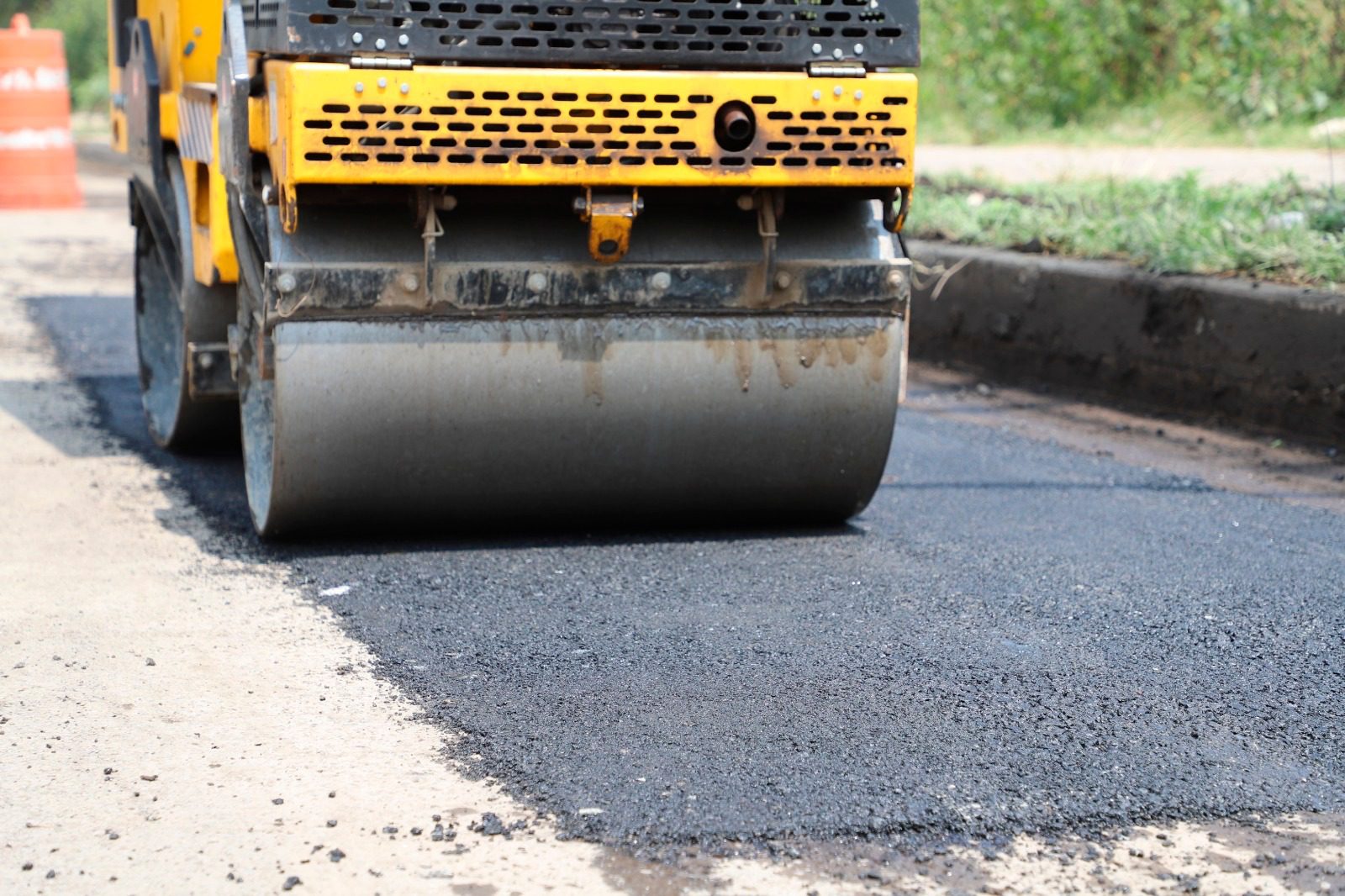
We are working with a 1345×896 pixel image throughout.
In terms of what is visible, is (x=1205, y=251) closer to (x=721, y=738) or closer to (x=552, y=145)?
(x=552, y=145)

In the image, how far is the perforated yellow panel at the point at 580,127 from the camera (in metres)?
3.92

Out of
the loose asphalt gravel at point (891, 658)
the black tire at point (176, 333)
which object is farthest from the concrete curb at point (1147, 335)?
the black tire at point (176, 333)

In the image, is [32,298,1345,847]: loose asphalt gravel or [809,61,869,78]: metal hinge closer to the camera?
[32,298,1345,847]: loose asphalt gravel

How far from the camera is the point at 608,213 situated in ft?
13.6

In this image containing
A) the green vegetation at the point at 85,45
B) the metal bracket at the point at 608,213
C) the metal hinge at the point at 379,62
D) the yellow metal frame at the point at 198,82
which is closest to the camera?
the metal hinge at the point at 379,62

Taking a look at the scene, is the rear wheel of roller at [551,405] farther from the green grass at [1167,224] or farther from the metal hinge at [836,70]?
→ the green grass at [1167,224]

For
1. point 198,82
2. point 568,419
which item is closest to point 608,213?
point 568,419

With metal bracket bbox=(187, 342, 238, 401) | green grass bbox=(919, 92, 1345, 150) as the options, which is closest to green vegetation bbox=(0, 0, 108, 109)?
green grass bbox=(919, 92, 1345, 150)

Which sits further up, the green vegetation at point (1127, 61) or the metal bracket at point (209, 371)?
the green vegetation at point (1127, 61)

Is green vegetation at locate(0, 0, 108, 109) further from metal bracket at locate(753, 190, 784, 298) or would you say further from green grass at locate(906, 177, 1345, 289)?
metal bracket at locate(753, 190, 784, 298)

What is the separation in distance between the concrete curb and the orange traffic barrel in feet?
25.5

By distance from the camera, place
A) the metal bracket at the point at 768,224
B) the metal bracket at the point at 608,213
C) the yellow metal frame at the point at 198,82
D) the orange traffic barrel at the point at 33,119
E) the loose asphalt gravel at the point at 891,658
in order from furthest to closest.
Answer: the orange traffic barrel at the point at 33,119, the yellow metal frame at the point at 198,82, the metal bracket at the point at 768,224, the metal bracket at the point at 608,213, the loose asphalt gravel at the point at 891,658

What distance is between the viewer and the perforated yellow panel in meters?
3.92

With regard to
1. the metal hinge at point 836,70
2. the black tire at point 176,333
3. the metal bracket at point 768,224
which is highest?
the metal hinge at point 836,70
